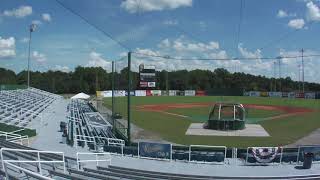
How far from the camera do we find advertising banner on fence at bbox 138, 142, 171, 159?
24.0 m

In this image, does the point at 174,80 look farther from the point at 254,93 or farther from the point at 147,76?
the point at 147,76

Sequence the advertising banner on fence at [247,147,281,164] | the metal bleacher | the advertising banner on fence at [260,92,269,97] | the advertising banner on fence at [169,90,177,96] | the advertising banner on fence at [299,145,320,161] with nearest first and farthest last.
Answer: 1. the advertising banner on fence at [247,147,281,164]
2. the advertising banner on fence at [299,145,320,161]
3. the metal bleacher
4. the advertising banner on fence at [260,92,269,97]
5. the advertising banner on fence at [169,90,177,96]

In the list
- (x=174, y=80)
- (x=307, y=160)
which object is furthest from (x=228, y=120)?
(x=174, y=80)

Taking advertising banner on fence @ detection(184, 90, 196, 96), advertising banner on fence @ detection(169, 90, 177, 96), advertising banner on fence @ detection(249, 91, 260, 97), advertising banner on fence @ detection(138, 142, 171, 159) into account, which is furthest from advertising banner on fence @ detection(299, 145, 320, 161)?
advertising banner on fence @ detection(184, 90, 196, 96)

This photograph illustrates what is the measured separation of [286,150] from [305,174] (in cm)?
411

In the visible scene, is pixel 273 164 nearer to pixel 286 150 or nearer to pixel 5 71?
pixel 286 150

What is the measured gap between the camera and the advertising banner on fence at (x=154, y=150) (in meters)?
24.0

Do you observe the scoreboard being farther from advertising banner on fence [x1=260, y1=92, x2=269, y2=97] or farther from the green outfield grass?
advertising banner on fence [x1=260, y1=92, x2=269, y2=97]

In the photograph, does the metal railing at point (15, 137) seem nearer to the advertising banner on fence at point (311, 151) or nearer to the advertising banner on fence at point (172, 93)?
the advertising banner on fence at point (311, 151)

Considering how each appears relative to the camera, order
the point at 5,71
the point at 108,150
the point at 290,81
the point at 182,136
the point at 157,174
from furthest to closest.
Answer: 1. the point at 290,81
2. the point at 5,71
3. the point at 182,136
4. the point at 108,150
5. the point at 157,174

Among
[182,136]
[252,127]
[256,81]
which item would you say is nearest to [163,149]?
[182,136]

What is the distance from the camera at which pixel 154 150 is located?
24453 mm

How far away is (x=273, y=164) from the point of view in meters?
23.3

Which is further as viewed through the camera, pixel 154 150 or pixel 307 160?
pixel 154 150
